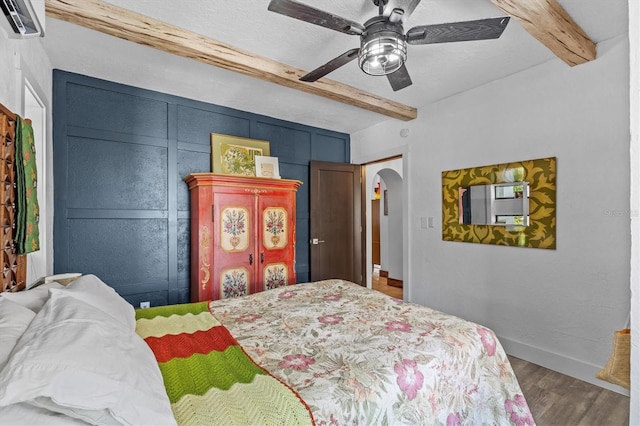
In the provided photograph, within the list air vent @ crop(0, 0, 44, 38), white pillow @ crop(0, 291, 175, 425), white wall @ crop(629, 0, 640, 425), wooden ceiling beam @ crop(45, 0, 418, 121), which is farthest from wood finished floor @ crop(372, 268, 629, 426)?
air vent @ crop(0, 0, 44, 38)

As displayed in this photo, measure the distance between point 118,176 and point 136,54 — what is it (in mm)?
1185

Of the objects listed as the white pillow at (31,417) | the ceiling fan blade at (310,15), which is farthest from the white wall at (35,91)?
the white pillow at (31,417)

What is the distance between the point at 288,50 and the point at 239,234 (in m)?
1.81

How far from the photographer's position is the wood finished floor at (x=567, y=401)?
197cm

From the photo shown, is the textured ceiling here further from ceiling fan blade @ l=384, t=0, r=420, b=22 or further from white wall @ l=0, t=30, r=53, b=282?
ceiling fan blade @ l=384, t=0, r=420, b=22

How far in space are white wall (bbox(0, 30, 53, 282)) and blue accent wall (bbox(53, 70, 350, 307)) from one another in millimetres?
96

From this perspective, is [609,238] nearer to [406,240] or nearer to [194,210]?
[406,240]

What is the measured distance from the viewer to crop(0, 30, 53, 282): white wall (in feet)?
5.66

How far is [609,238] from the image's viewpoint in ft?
7.63

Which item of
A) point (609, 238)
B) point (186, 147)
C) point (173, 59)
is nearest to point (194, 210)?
point (186, 147)

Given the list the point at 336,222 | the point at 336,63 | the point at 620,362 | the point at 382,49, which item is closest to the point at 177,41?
the point at 336,63

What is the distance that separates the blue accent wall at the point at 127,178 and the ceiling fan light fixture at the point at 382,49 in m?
2.35

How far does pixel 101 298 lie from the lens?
145 cm

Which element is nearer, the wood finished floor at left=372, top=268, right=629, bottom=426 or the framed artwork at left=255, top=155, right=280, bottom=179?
the wood finished floor at left=372, top=268, right=629, bottom=426
